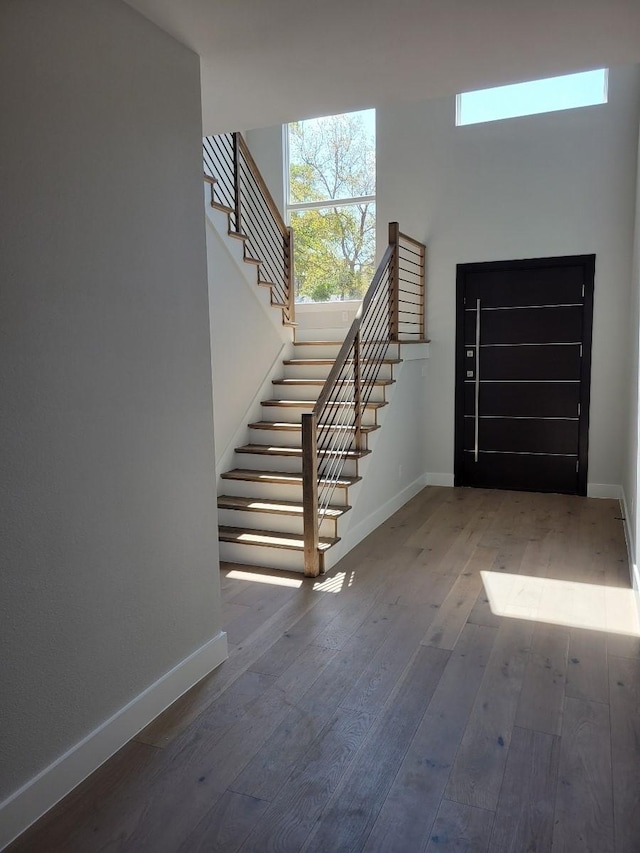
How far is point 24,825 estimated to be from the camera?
72.4 inches

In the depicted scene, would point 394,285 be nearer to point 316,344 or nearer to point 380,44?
point 316,344

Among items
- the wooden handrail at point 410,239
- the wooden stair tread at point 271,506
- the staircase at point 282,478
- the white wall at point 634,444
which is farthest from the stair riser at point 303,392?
the white wall at point 634,444

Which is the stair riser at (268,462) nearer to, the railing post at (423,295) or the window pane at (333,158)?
the railing post at (423,295)

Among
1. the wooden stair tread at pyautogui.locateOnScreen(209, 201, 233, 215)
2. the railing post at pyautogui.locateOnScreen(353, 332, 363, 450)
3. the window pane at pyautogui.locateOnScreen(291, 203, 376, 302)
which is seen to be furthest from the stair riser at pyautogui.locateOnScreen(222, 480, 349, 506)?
the window pane at pyautogui.locateOnScreen(291, 203, 376, 302)

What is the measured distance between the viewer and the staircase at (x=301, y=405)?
402 centimetres

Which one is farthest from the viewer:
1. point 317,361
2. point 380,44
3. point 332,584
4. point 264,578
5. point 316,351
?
point 316,351

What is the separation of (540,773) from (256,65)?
2.81 metres

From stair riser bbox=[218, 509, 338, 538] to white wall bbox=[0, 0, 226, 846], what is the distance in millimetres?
1504

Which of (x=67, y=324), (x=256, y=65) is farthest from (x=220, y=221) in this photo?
(x=67, y=324)

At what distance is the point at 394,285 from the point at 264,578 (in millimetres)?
2743

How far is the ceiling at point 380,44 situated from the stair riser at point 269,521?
2425 mm

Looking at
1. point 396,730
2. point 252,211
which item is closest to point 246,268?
point 252,211

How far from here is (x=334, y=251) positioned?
666cm

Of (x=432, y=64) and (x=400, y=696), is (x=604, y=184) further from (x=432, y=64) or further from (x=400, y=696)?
(x=400, y=696)
